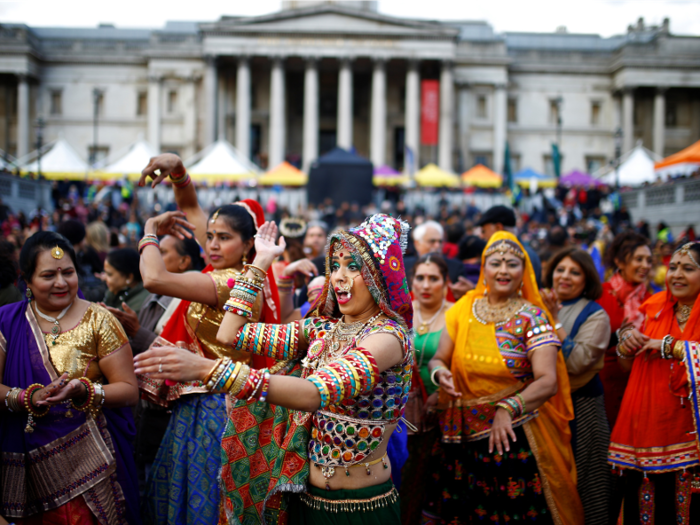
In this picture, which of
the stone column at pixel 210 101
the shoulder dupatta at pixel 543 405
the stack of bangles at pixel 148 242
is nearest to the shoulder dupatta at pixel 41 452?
the stack of bangles at pixel 148 242

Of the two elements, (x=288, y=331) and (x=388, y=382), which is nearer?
(x=388, y=382)

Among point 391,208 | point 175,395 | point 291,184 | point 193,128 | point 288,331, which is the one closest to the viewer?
point 288,331

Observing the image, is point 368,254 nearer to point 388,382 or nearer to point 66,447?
point 388,382

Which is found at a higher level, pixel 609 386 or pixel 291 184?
pixel 291 184

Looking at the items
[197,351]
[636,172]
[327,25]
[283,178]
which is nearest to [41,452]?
[197,351]

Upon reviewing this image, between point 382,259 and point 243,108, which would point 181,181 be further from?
point 243,108

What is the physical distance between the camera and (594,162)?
49.7 meters

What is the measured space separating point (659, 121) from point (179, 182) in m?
52.4

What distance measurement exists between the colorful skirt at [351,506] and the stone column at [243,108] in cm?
4212

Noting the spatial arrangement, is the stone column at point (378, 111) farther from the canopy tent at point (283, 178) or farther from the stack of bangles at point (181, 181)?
the stack of bangles at point (181, 181)

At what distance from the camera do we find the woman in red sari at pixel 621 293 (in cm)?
530

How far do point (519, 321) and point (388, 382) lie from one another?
148 centimetres

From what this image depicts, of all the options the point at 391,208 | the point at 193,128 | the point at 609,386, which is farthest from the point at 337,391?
the point at 193,128

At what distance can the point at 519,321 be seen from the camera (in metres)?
3.91
